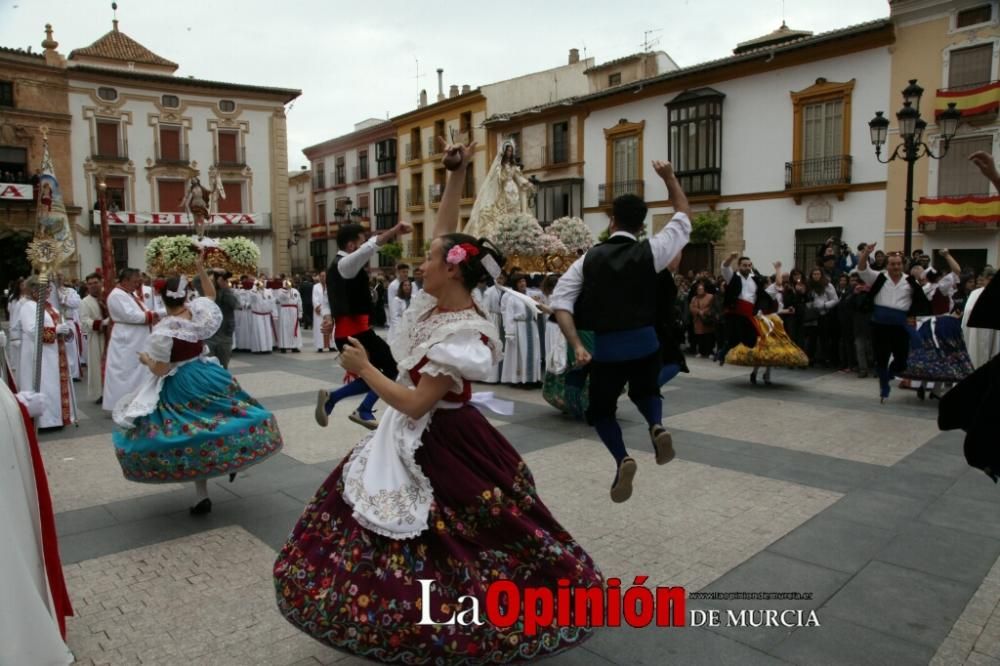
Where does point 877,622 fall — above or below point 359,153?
below

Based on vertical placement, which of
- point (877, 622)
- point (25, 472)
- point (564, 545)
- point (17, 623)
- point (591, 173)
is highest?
point (591, 173)

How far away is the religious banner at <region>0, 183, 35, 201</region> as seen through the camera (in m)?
30.5

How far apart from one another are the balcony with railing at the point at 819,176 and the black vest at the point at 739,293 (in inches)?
516

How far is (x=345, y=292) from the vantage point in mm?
6113

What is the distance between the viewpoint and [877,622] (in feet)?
10.6

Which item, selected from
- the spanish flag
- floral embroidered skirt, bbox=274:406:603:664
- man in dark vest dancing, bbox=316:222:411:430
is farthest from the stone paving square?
the spanish flag

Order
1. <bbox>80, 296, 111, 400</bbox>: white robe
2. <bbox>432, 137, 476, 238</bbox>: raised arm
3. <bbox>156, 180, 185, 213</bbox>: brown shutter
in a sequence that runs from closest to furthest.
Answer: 1. <bbox>432, 137, 476, 238</bbox>: raised arm
2. <bbox>80, 296, 111, 400</bbox>: white robe
3. <bbox>156, 180, 185, 213</bbox>: brown shutter

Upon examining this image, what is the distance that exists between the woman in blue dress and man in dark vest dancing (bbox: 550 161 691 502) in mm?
2248

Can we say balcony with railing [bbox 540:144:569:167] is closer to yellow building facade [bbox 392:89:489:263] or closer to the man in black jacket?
yellow building facade [bbox 392:89:489:263]

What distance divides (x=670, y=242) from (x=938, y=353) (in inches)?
243

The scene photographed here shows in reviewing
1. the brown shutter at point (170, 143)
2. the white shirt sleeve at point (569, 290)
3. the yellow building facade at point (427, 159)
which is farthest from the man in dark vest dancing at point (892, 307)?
the brown shutter at point (170, 143)

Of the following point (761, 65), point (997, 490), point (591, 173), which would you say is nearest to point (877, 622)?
point (997, 490)

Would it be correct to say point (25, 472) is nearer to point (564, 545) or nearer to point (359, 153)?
point (564, 545)

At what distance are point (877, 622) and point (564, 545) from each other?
1.61 metres
